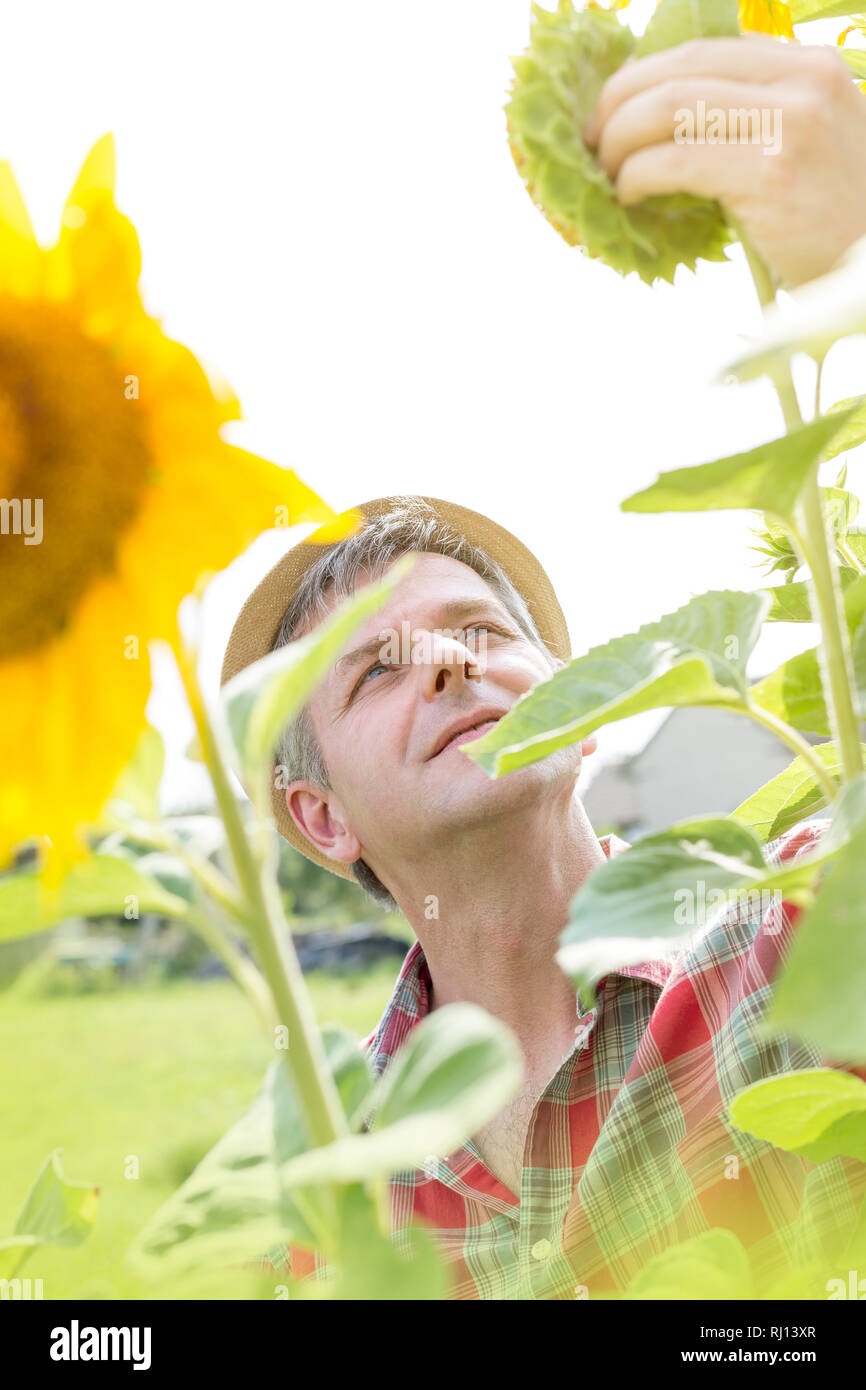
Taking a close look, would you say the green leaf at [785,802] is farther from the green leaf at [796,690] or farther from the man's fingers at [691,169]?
the man's fingers at [691,169]

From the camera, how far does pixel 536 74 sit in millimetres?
182

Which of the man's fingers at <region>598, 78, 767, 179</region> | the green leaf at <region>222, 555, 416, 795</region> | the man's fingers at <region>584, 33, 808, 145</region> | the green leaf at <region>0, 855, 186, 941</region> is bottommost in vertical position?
the green leaf at <region>0, 855, 186, 941</region>

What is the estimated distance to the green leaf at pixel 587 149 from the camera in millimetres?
182

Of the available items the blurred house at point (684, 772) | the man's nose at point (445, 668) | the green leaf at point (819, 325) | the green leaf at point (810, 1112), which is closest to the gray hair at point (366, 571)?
the man's nose at point (445, 668)

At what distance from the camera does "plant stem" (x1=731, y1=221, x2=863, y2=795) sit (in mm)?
175

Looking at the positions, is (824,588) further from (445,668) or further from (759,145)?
(445,668)

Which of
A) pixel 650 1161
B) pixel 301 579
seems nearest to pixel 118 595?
pixel 650 1161

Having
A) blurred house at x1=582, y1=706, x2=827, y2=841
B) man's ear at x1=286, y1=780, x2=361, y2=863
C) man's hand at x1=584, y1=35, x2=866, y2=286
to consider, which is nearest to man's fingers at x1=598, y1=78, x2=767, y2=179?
man's hand at x1=584, y1=35, x2=866, y2=286

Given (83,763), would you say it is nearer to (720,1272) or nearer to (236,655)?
(720,1272)

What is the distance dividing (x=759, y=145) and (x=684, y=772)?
9612 mm

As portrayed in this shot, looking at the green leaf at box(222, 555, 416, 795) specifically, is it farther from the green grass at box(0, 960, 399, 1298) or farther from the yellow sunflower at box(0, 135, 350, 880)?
the green grass at box(0, 960, 399, 1298)

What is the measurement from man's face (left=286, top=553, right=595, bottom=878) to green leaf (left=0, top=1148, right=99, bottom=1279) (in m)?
0.60

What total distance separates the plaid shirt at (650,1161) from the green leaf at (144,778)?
155 millimetres
